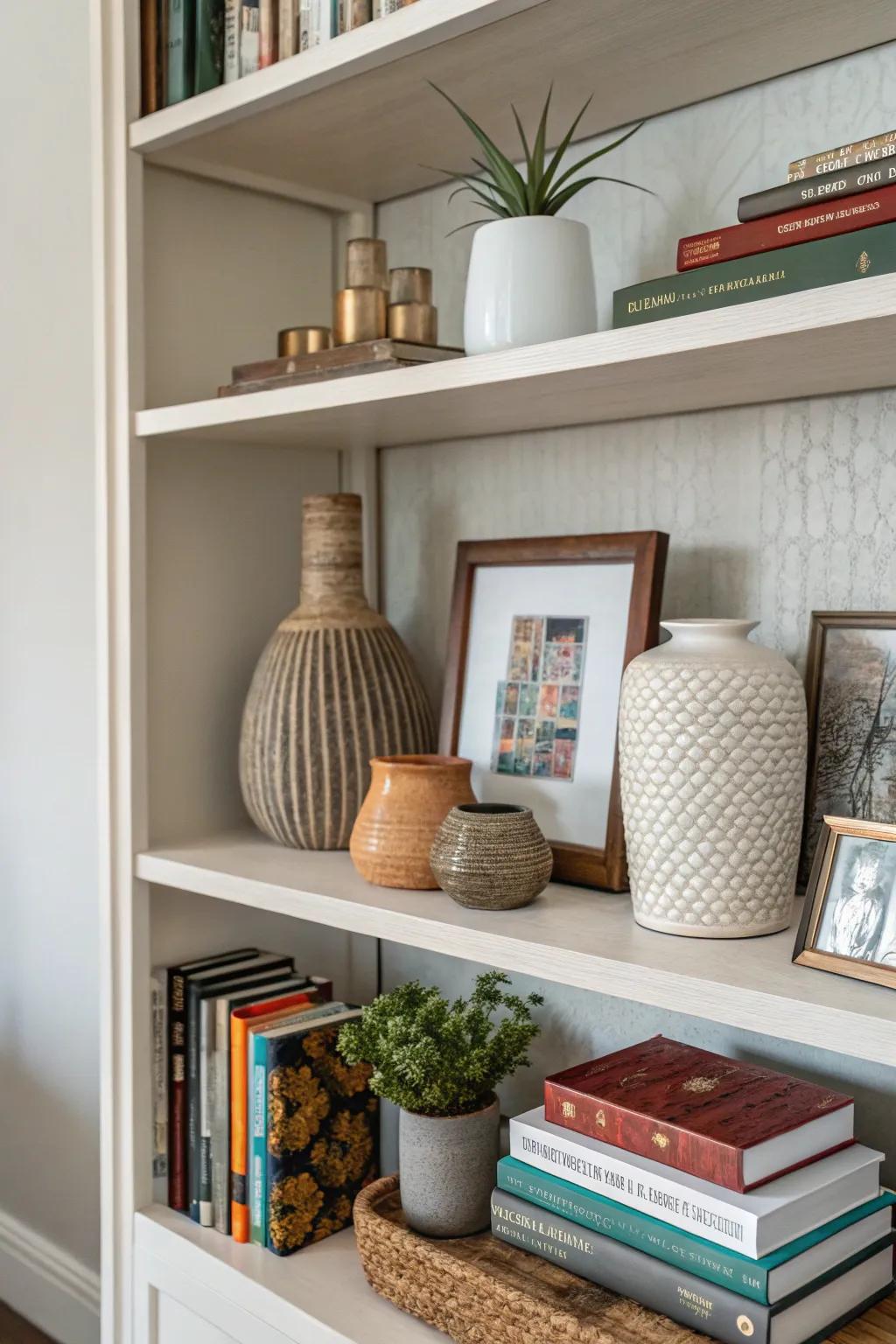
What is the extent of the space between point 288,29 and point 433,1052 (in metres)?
0.99

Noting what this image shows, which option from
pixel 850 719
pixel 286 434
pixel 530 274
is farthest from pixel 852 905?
pixel 286 434

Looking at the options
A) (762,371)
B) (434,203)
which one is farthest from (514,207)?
(434,203)

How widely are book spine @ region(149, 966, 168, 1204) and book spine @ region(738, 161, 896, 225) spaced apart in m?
1.03

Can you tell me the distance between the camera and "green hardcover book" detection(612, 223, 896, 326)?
822mm

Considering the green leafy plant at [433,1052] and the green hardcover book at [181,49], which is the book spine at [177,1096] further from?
the green hardcover book at [181,49]

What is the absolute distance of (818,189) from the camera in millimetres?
855

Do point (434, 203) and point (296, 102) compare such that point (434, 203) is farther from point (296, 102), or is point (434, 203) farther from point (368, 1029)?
point (368, 1029)

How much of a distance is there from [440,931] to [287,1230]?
470 mm

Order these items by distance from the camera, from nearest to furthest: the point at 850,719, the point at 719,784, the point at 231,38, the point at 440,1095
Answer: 1. the point at 719,784
2. the point at 850,719
3. the point at 440,1095
4. the point at 231,38

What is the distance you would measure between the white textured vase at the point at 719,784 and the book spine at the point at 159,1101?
0.68 metres

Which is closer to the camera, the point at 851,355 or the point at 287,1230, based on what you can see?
the point at 851,355

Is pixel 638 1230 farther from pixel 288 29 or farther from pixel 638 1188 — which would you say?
pixel 288 29

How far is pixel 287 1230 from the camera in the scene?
4.25ft

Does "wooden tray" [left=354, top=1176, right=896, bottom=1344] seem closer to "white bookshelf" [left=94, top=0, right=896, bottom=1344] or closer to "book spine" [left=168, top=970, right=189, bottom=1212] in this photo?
"white bookshelf" [left=94, top=0, right=896, bottom=1344]
